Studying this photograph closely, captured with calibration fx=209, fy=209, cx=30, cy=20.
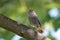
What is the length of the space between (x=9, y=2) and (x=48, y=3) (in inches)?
13.3

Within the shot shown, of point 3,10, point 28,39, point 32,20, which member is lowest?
point 28,39

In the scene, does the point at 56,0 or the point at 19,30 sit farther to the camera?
the point at 56,0

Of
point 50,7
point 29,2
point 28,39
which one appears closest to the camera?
point 28,39

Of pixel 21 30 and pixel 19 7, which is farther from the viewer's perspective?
pixel 19 7

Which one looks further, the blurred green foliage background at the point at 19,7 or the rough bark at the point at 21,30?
the blurred green foliage background at the point at 19,7

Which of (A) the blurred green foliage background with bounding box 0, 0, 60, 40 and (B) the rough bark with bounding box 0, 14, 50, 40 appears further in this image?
(A) the blurred green foliage background with bounding box 0, 0, 60, 40

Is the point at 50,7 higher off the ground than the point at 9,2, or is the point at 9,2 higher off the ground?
the point at 9,2

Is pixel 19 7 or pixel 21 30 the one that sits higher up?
pixel 19 7

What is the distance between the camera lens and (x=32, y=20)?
87 centimetres

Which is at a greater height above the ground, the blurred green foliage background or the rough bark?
the blurred green foliage background

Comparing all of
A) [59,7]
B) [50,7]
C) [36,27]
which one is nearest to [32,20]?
[36,27]

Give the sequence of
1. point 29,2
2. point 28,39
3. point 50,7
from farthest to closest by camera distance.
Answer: point 29,2
point 50,7
point 28,39

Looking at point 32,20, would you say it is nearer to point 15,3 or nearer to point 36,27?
point 36,27

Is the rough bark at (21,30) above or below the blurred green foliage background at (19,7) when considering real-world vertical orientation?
below
